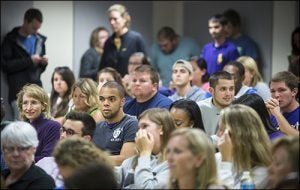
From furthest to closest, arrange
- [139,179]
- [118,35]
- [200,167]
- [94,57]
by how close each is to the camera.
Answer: [94,57] → [118,35] → [139,179] → [200,167]

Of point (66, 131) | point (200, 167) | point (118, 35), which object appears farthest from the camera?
point (118, 35)

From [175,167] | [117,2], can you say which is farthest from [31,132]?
[117,2]

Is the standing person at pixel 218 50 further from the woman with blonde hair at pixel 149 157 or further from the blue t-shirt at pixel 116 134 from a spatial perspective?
the woman with blonde hair at pixel 149 157

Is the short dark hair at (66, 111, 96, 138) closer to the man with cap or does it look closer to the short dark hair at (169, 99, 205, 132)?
the short dark hair at (169, 99, 205, 132)

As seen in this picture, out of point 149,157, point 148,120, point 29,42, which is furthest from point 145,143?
point 29,42

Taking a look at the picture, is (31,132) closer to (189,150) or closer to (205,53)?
(189,150)

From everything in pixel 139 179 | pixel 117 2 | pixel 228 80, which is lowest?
pixel 139 179

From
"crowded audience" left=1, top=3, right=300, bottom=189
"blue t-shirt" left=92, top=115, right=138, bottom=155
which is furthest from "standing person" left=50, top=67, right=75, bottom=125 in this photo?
"blue t-shirt" left=92, top=115, right=138, bottom=155

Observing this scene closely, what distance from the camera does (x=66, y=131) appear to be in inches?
190

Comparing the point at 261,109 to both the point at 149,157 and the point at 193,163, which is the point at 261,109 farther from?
the point at 193,163

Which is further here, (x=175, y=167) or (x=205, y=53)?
(x=205, y=53)

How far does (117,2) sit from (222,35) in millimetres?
1628

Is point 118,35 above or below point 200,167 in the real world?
above

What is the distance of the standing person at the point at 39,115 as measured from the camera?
525 cm
